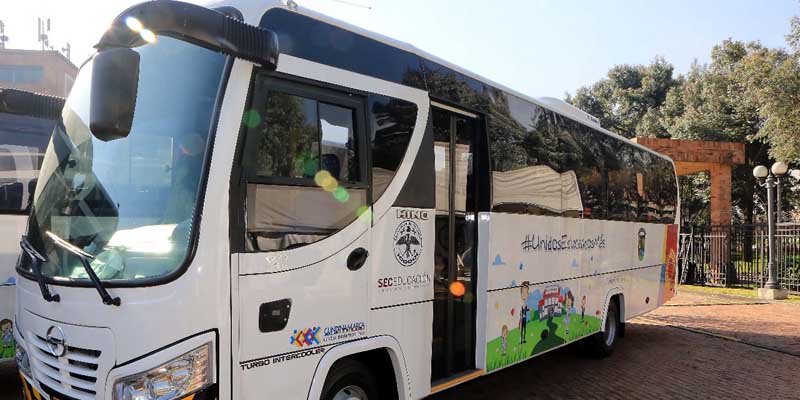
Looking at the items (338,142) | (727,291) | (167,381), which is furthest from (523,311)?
(727,291)

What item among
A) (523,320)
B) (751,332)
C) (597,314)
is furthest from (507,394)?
(751,332)

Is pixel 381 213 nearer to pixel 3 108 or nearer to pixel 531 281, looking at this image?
pixel 531 281

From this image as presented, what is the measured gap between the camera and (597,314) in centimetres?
762

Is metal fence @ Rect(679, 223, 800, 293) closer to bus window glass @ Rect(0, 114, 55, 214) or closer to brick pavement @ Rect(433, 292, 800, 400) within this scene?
brick pavement @ Rect(433, 292, 800, 400)

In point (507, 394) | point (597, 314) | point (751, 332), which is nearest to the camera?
point (507, 394)

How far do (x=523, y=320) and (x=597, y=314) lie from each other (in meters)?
2.40

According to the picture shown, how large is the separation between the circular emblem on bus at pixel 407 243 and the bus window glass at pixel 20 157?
3884 mm

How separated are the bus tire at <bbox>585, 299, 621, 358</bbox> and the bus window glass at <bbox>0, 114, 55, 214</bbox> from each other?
7316 mm

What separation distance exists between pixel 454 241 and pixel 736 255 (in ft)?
59.3

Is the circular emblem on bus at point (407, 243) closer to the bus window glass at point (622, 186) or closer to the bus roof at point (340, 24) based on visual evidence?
the bus roof at point (340, 24)

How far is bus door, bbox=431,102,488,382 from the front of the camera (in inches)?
186

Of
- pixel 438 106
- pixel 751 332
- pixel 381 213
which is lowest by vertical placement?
pixel 751 332

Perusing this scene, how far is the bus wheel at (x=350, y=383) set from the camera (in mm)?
3639

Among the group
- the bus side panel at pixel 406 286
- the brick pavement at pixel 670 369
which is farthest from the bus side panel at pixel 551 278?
the bus side panel at pixel 406 286
